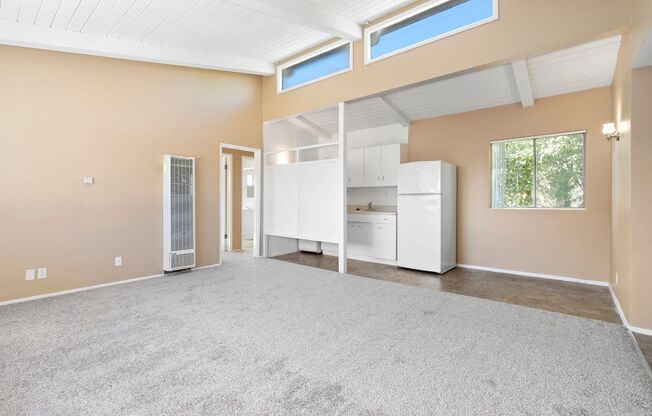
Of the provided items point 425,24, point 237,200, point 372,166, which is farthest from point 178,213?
point 425,24

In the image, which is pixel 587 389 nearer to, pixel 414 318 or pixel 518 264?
pixel 414 318

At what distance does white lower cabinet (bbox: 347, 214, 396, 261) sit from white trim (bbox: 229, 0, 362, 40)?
9.93 feet

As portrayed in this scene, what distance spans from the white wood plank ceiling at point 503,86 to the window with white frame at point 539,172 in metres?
0.67

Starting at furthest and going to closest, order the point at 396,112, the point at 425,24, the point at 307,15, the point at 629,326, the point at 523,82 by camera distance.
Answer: the point at 396,112 < the point at 523,82 < the point at 425,24 < the point at 307,15 < the point at 629,326

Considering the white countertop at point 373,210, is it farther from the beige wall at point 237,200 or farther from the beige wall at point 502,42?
the beige wall at point 237,200

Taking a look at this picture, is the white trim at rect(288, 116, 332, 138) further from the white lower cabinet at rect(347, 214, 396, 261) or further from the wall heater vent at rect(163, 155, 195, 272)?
the wall heater vent at rect(163, 155, 195, 272)

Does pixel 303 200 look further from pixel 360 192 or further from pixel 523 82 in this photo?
pixel 523 82

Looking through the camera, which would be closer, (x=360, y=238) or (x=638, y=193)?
(x=638, y=193)

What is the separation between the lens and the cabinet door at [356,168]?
20.6 feet

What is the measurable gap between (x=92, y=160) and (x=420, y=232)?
4.80m

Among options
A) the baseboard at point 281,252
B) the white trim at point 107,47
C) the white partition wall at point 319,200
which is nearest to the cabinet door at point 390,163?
the white partition wall at point 319,200

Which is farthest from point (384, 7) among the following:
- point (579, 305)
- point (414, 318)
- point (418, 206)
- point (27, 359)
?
point (27, 359)

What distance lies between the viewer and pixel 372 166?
6105 millimetres

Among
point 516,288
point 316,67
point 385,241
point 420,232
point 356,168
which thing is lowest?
point 516,288
